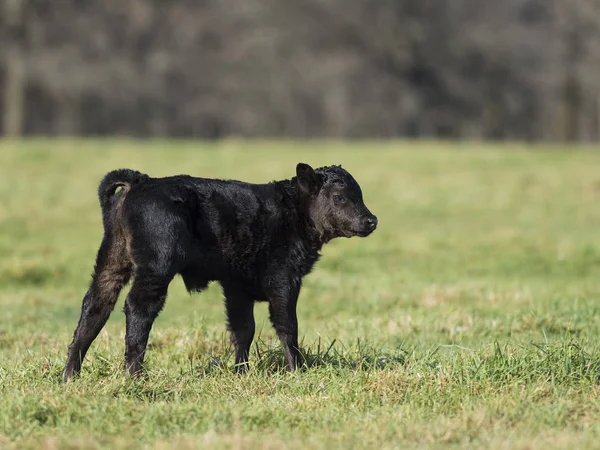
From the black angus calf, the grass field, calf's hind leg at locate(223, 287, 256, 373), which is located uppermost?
the black angus calf

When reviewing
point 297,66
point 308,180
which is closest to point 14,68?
point 297,66

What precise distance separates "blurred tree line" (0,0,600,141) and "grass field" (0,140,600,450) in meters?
26.0

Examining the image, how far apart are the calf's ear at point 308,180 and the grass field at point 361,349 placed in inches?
46.9

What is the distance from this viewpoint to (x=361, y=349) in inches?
278

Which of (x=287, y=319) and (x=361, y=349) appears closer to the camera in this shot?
(x=287, y=319)

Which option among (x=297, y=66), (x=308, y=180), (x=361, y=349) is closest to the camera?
(x=361, y=349)

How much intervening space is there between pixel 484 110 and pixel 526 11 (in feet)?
21.0

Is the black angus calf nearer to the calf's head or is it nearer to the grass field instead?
the calf's head

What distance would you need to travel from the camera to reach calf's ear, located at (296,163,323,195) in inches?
281

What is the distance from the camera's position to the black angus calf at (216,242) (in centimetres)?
630

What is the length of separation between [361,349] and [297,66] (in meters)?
44.0

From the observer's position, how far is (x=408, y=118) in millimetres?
51438

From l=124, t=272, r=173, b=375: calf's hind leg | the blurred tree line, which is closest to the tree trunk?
the blurred tree line

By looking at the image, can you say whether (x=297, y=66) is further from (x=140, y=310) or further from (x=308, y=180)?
(x=140, y=310)
